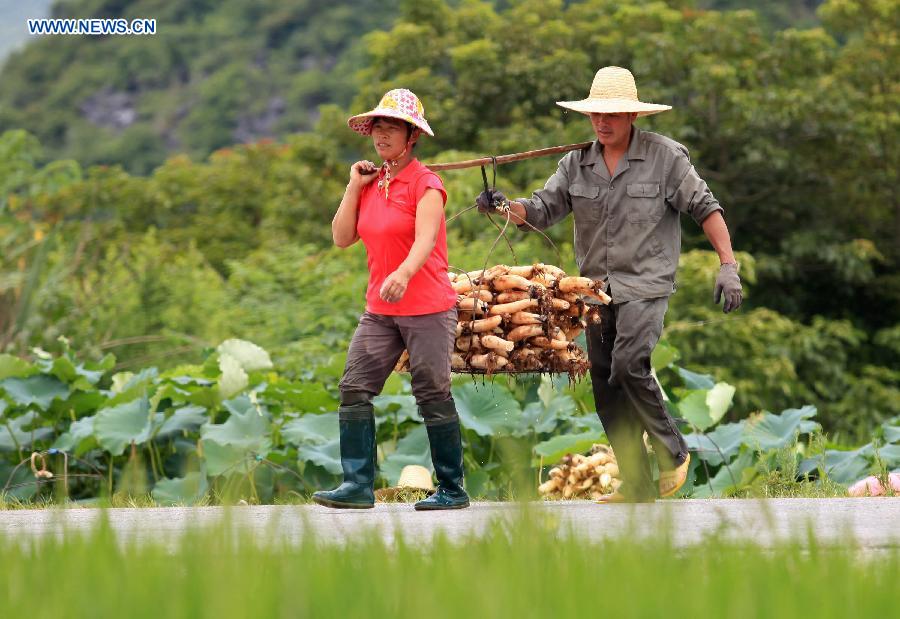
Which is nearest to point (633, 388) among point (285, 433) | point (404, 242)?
point (404, 242)

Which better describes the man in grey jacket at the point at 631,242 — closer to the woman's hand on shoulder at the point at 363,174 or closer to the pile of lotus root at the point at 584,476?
the woman's hand on shoulder at the point at 363,174

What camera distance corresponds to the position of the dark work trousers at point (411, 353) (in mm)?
5680

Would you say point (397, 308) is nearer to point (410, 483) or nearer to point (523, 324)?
point (523, 324)

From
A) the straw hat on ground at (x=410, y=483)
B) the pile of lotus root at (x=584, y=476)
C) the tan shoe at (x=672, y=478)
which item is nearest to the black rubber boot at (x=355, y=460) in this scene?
the tan shoe at (x=672, y=478)

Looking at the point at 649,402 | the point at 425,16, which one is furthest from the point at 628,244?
the point at 425,16

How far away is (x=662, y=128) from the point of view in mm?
22359

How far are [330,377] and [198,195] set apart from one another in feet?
85.1

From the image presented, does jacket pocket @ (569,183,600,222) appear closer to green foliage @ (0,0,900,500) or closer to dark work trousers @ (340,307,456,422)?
green foliage @ (0,0,900,500)

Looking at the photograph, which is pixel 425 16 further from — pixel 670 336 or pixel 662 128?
pixel 670 336

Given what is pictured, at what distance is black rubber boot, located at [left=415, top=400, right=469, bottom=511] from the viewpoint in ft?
19.0

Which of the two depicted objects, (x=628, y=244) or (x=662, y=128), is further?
(x=662, y=128)

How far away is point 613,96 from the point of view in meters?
6.06

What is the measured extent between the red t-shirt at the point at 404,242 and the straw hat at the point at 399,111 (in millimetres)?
178

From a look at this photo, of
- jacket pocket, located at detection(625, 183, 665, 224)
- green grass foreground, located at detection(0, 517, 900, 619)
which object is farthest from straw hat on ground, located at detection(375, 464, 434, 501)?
green grass foreground, located at detection(0, 517, 900, 619)
